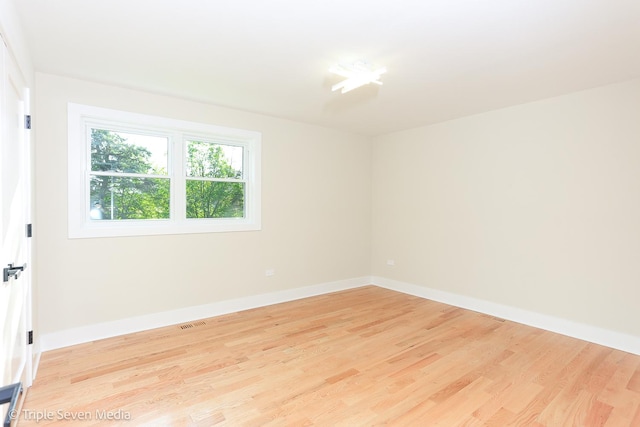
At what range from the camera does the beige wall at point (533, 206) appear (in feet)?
10.5

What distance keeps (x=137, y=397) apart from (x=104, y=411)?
0.68 feet

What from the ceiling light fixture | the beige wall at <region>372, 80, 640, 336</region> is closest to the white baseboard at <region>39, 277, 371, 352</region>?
the beige wall at <region>372, 80, 640, 336</region>

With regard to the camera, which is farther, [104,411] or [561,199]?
[561,199]

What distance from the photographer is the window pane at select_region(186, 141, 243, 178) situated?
4.00m

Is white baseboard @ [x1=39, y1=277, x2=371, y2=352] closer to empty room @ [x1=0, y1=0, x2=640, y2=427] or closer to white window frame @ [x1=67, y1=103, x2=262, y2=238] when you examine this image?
empty room @ [x1=0, y1=0, x2=640, y2=427]

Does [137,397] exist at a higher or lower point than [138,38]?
lower

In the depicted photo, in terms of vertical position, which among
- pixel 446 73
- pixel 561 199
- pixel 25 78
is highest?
pixel 446 73

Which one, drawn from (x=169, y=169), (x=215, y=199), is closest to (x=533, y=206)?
(x=215, y=199)

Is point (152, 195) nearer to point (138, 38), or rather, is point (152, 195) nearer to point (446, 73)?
point (138, 38)

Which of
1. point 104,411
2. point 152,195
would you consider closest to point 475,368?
point 104,411

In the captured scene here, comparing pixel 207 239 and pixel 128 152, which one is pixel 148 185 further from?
pixel 207 239

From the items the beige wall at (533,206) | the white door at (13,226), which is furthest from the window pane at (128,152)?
the beige wall at (533,206)

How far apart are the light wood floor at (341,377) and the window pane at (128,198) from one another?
129 centimetres

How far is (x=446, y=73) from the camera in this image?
3.00 meters
